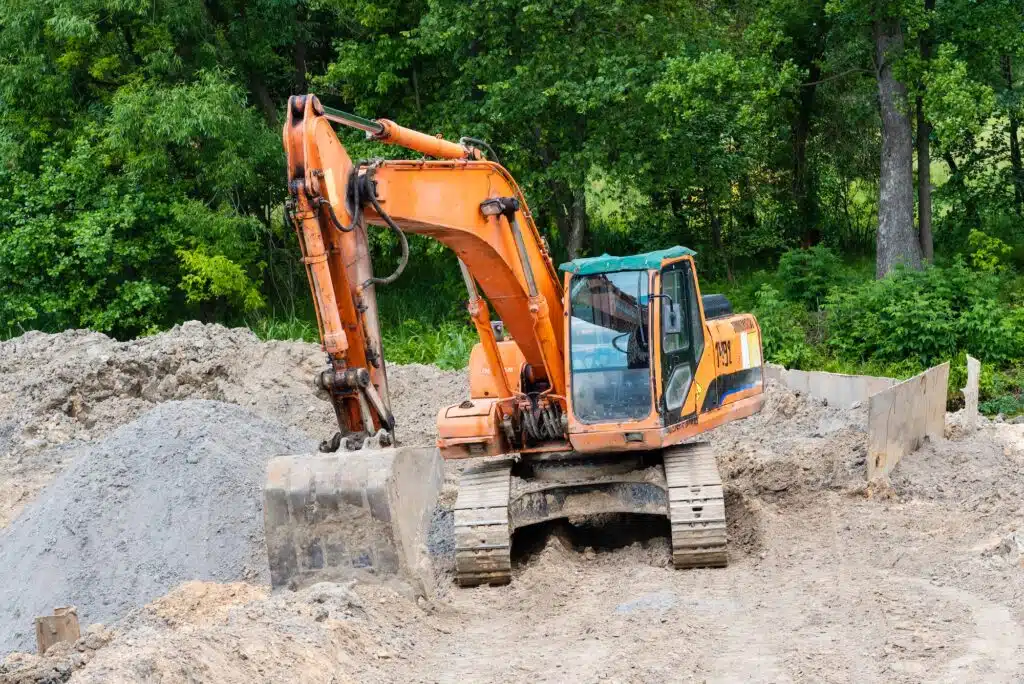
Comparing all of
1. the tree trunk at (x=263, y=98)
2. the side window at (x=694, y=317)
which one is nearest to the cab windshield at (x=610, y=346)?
the side window at (x=694, y=317)

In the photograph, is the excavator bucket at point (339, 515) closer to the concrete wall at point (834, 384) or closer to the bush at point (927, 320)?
the concrete wall at point (834, 384)

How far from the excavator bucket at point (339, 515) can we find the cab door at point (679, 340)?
6.77ft

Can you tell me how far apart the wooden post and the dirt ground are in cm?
13

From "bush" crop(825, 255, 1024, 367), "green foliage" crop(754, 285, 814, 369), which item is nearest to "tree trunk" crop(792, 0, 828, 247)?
"green foliage" crop(754, 285, 814, 369)

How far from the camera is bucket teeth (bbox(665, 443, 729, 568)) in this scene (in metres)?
8.96

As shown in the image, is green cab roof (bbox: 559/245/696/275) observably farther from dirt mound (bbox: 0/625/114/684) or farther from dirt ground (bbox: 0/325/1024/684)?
dirt mound (bbox: 0/625/114/684)

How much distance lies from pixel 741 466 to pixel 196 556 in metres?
5.02

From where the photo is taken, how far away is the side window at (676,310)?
9.15 metres

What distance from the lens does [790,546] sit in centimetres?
960

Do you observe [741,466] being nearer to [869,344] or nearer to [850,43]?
[869,344]

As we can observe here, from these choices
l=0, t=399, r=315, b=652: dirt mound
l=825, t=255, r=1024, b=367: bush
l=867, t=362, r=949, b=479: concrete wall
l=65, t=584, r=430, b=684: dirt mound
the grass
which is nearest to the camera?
l=65, t=584, r=430, b=684: dirt mound

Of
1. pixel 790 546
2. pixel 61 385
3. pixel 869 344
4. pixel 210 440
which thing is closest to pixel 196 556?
pixel 210 440

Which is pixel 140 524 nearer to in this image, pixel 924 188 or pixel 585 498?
pixel 585 498

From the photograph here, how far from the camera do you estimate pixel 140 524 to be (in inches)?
407
